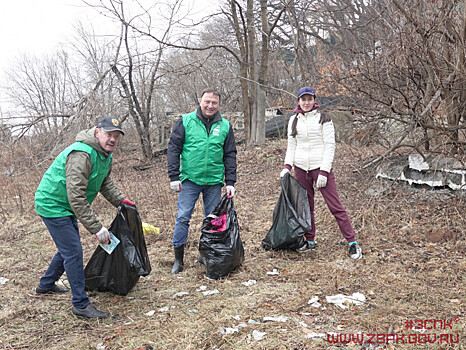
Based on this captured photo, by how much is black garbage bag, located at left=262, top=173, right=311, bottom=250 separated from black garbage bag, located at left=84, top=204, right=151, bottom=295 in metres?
1.44

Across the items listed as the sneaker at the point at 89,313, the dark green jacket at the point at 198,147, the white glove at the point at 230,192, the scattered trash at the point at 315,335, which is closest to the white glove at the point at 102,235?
the sneaker at the point at 89,313

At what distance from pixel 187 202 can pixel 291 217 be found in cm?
108

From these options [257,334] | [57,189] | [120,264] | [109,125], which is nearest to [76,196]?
[57,189]

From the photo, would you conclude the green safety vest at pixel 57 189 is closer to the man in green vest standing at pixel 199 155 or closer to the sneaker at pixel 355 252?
the man in green vest standing at pixel 199 155

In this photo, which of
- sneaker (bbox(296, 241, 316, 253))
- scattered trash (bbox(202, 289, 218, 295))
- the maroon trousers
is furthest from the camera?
sneaker (bbox(296, 241, 316, 253))

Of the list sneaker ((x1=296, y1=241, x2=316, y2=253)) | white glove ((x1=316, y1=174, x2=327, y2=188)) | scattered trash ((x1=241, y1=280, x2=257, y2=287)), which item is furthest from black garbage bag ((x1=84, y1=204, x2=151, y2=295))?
white glove ((x1=316, y1=174, x2=327, y2=188))

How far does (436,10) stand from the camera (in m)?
4.58

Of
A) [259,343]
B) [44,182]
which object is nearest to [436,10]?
[259,343]

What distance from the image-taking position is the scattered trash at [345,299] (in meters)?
2.88

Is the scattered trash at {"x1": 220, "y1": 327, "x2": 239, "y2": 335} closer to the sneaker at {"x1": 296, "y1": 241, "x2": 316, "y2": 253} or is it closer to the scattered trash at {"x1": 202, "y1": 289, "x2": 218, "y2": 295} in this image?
the scattered trash at {"x1": 202, "y1": 289, "x2": 218, "y2": 295}

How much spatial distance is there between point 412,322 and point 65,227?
8.34 ft

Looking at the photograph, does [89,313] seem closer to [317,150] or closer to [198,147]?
[198,147]

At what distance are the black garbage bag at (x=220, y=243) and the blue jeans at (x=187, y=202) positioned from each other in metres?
0.18

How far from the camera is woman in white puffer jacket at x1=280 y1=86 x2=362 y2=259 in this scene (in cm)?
370
